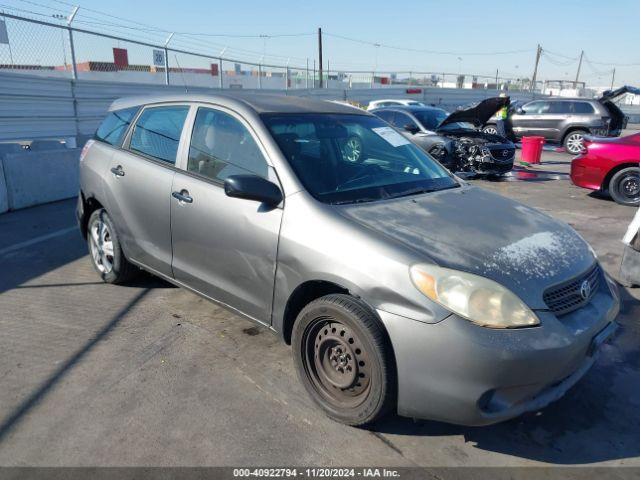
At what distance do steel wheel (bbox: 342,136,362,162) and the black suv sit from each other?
42.6 ft

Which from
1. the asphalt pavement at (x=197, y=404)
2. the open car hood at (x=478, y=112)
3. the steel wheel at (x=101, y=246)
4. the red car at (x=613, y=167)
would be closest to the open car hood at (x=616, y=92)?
the open car hood at (x=478, y=112)

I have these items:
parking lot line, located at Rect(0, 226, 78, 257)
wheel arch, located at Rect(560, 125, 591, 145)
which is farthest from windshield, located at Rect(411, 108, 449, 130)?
parking lot line, located at Rect(0, 226, 78, 257)

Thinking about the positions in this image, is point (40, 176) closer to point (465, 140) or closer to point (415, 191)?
point (415, 191)

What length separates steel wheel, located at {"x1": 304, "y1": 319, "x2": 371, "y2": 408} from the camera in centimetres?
263

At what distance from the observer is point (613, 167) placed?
848 cm

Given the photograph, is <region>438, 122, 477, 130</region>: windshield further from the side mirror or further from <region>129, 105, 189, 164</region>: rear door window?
the side mirror

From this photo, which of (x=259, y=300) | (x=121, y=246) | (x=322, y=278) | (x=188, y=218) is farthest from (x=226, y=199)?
(x=121, y=246)

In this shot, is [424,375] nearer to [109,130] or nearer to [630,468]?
[630,468]

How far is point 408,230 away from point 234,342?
5.57ft

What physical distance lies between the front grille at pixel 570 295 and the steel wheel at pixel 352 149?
1593mm

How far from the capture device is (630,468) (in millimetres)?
2492

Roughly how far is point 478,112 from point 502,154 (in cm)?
125

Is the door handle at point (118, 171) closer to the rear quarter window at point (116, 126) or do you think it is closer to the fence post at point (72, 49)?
the rear quarter window at point (116, 126)

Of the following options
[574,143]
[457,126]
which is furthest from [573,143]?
[457,126]
